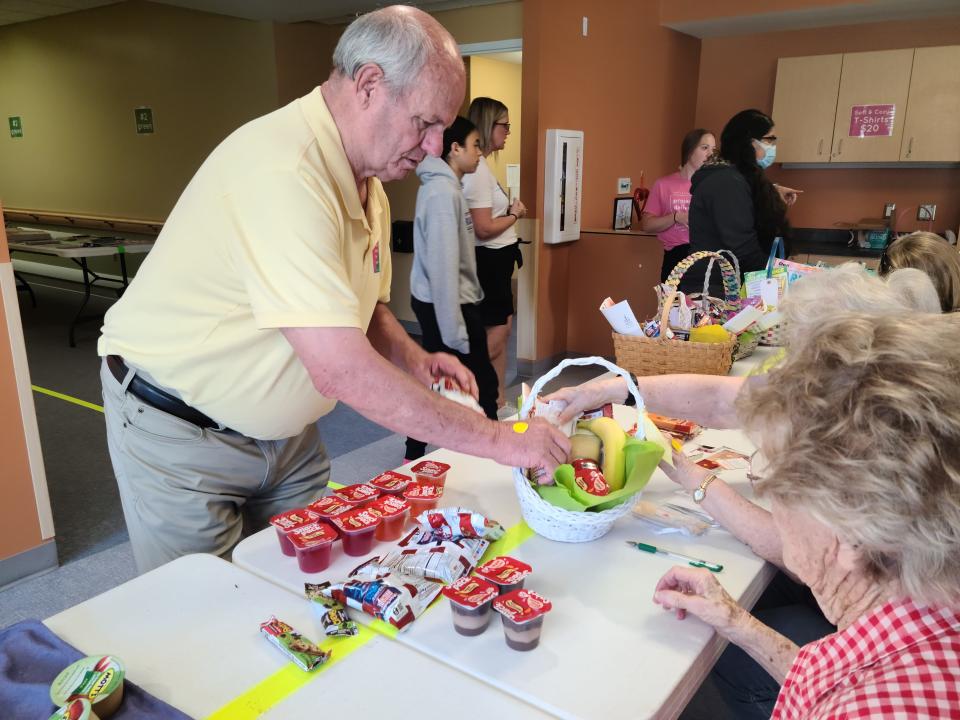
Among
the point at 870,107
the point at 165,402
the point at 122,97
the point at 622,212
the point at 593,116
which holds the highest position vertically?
the point at 122,97

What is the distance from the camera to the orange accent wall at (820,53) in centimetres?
552

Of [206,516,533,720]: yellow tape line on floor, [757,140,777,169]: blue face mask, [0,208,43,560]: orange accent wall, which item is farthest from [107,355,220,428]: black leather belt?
[757,140,777,169]: blue face mask

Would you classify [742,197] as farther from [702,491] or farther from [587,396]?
[702,491]

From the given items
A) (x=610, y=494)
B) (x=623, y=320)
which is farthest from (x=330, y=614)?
(x=623, y=320)

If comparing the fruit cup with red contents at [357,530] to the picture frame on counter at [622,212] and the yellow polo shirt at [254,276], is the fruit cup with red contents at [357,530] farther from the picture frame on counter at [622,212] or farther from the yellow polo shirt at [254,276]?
the picture frame on counter at [622,212]

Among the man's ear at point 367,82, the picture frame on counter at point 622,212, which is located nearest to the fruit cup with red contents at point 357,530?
the man's ear at point 367,82

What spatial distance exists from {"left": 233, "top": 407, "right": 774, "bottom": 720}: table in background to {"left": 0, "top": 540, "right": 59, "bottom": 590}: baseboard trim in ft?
5.77

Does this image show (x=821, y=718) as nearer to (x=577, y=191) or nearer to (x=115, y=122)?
(x=577, y=191)

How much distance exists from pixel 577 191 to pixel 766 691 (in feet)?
13.1

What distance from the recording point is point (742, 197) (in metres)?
3.00

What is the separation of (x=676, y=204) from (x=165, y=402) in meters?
3.92

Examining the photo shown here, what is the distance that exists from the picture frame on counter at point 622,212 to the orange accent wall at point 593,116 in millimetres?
59

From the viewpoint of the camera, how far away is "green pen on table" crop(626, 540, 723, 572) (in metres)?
1.18

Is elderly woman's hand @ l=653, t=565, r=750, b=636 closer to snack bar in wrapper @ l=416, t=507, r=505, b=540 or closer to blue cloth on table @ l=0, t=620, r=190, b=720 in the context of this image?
snack bar in wrapper @ l=416, t=507, r=505, b=540
